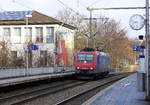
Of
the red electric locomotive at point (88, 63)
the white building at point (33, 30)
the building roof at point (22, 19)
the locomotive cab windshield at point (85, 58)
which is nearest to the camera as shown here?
the red electric locomotive at point (88, 63)

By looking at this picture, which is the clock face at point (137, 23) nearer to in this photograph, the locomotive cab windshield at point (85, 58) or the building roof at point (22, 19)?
the locomotive cab windshield at point (85, 58)

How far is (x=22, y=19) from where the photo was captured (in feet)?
267

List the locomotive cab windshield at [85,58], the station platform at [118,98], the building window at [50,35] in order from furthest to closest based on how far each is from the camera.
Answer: the building window at [50,35] → the locomotive cab windshield at [85,58] → the station platform at [118,98]

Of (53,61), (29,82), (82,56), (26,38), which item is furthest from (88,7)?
(26,38)

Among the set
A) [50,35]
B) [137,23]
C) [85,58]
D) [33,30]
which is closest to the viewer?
→ [137,23]

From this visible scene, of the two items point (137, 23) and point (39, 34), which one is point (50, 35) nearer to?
point (39, 34)

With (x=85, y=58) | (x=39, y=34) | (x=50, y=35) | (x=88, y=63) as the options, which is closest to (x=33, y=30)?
(x=39, y=34)

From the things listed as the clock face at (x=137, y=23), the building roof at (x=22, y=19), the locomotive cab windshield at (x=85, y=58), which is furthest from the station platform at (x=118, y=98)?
the building roof at (x=22, y=19)

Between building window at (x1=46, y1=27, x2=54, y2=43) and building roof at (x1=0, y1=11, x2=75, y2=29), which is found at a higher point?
building roof at (x1=0, y1=11, x2=75, y2=29)

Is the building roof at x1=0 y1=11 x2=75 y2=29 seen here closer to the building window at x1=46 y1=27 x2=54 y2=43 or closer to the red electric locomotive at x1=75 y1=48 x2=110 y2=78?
the building window at x1=46 y1=27 x2=54 y2=43

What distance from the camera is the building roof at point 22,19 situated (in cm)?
8088

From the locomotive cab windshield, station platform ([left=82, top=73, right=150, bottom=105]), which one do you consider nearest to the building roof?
the locomotive cab windshield

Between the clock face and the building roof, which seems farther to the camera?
the building roof

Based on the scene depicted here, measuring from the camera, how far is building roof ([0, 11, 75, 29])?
265 ft
